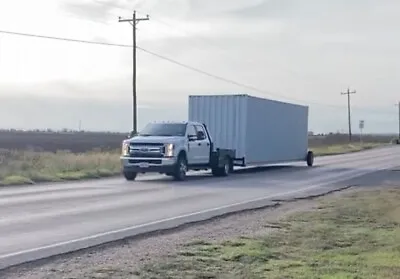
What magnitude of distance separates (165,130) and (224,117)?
16.1 ft

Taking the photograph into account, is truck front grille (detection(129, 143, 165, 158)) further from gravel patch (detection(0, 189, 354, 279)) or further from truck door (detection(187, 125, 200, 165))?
gravel patch (detection(0, 189, 354, 279))

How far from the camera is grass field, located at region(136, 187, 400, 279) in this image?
9336 mm

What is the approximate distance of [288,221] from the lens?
49.5 feet

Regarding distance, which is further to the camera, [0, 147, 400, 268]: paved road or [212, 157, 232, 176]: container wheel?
[212, 157, 232, 176]: container wheel

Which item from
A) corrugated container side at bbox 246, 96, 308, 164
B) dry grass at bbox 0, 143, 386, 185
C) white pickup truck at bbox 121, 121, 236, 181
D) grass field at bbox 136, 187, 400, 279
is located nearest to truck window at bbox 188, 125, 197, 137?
white pickup truck at bbox 121, 121, 236, 181

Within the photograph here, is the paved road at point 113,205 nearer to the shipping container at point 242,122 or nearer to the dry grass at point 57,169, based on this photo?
the dry grass at point 57,169

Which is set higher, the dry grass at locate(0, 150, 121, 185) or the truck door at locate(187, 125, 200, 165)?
the truck door at locate(187, 125, 200, 165)

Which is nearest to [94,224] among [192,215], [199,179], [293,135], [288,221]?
[192,215]

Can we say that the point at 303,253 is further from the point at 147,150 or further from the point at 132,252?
the point at 147,150

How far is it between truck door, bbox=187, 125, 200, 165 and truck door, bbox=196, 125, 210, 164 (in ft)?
0.61

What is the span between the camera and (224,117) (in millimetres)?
33531

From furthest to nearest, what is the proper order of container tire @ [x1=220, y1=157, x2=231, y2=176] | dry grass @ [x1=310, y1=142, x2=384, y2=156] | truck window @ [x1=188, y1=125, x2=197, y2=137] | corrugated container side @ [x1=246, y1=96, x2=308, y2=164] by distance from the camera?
dry grass @ [x1=310, y1=142, x2=384, y2=156], corrugated container side @ [x1=246, y1=96, x2=308, y2=164], container tire @ [x1=220, y1=157, x2=231, y2=176], truck window @ [x1=188, y1=125, x2=197, y2=137]

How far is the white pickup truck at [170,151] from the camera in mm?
27703

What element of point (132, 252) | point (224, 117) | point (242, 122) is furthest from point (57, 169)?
point (132, 252)
